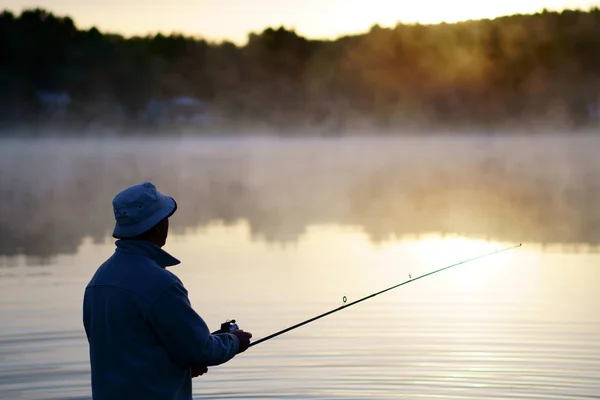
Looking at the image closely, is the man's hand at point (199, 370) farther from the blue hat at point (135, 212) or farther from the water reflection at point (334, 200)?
the water reflection at point (334, 200)

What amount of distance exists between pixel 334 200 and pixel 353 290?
1410 cm

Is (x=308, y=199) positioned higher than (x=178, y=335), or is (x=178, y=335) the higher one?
(x=308, y=199)

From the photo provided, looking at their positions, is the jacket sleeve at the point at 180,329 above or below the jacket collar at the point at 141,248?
below

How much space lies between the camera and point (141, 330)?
4.04 metres

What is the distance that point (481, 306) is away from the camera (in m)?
10.5

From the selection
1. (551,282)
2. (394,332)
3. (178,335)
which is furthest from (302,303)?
(178,335)

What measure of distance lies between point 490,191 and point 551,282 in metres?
17.3

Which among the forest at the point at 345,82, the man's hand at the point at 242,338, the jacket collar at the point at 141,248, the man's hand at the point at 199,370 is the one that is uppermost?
the forest at the point at 345,82

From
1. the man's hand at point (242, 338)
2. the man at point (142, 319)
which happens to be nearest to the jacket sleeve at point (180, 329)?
the man at point (142, 319)

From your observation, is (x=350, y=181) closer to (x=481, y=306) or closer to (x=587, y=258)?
(x=587, y=258)

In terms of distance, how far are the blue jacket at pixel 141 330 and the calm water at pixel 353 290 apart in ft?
10.2

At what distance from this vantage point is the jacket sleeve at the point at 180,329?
13.1ft

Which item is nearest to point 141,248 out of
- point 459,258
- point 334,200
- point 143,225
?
point 143,225

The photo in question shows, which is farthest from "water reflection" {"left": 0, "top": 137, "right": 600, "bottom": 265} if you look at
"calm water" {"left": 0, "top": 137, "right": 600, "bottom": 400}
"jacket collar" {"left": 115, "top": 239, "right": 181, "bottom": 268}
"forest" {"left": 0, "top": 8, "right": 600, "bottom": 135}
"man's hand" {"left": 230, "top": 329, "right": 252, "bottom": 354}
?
"forest" {"left": 0, "top": 8, "right": 600, "bottom": 135}
